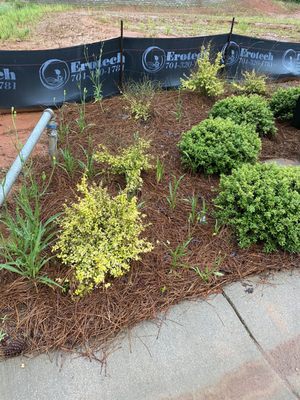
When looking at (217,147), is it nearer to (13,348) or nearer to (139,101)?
(139,101)

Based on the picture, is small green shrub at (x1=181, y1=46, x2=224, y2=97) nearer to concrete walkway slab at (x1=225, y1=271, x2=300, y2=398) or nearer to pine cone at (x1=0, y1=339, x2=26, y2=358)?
concrete walkway slab at (x1=225, y1=271, x2=300, y2=398)

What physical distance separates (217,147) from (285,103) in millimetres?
1939

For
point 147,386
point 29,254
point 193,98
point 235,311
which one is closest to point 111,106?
point 193,98

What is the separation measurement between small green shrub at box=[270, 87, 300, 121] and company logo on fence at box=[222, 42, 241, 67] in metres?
1.95

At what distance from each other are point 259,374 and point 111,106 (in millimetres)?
3898

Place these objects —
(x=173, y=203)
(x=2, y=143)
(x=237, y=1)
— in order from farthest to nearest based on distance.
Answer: (x=237, y=1) < (x=2, y=143) < (x=173, y=203)

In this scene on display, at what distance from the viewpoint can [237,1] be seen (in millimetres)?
26859

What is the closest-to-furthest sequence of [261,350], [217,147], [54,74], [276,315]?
[261,350], [276,315], [217,147], [54,74]

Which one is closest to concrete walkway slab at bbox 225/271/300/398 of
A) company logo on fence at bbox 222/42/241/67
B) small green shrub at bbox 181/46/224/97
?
small green shrub at bbox 181/46/224/97

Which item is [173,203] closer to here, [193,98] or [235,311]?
[235,311]

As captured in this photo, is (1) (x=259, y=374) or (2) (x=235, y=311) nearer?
(1) (x=259, y=374)

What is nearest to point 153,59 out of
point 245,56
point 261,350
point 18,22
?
point 245,56

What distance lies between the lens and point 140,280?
7.80ft

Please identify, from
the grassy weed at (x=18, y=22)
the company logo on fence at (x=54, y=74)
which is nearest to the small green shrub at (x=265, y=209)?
the company logo on fence at (x=54, y=74)
